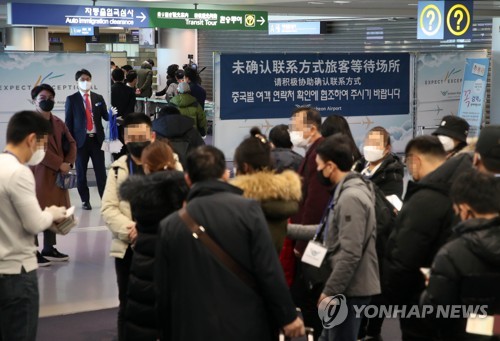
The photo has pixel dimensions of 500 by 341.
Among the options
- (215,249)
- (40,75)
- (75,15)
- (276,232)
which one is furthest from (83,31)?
(215,249)

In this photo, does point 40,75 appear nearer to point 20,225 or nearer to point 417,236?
point 20,225

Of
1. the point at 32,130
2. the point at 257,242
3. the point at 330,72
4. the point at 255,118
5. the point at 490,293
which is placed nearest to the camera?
the point at 490,293

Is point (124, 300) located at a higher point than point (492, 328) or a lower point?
lower

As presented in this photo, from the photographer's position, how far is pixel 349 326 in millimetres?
5367

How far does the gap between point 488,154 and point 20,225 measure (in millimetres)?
2497

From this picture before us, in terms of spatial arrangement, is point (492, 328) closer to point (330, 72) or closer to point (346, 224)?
point (346, 224)

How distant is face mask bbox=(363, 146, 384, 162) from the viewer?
22.9ft

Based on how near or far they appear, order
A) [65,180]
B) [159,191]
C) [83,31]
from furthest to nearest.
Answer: [83,31] < [65,180] < [159,191]

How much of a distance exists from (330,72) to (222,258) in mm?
9654

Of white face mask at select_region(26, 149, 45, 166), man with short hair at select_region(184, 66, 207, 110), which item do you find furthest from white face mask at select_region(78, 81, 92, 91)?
white face mask at select_region(26, 149, 45, 166)

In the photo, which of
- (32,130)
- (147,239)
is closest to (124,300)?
(147,239)

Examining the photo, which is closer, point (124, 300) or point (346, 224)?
point (346, 224)

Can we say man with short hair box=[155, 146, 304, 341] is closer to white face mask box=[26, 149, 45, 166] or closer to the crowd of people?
the crowd of people

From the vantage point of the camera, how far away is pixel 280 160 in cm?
700
